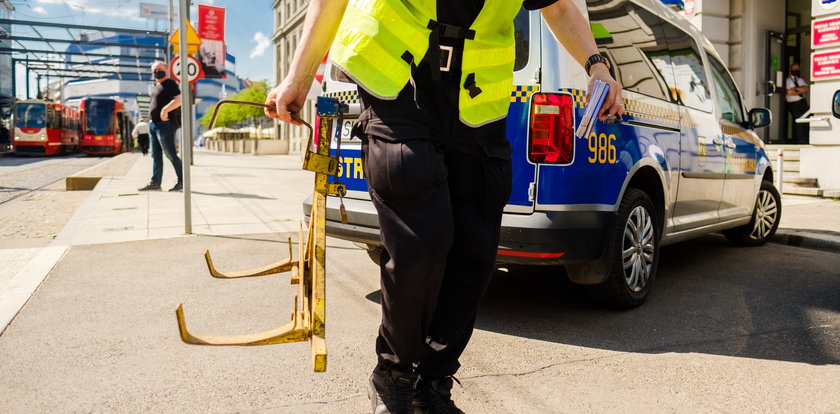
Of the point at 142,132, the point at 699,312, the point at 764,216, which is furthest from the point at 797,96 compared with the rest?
the point at 142,132

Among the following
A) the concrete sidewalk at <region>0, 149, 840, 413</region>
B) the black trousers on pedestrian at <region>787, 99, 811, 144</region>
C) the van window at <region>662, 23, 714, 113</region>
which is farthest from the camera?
the black trousers on pedestrian at <region>787, 99, 811, 144</region>

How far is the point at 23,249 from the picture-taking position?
5.63 m

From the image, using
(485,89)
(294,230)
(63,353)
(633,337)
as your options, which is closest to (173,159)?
(294,230)

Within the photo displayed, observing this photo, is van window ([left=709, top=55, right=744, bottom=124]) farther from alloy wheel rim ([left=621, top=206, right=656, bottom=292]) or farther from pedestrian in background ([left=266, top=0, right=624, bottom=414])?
pedestrian in background ([left=266, top=0, right=624, bottom=414])

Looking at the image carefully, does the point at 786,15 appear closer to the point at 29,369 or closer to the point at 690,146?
the point at 690,146

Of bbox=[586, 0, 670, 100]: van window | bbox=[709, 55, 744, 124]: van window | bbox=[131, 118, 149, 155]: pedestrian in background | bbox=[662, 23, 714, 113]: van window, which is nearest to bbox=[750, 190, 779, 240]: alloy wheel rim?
bbox=[709, 55, 744, 124]: van window

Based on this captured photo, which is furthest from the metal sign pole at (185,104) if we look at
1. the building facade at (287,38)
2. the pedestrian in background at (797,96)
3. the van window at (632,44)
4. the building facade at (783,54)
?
the building facade at (287,38)

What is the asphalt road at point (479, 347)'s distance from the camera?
2.55 metres

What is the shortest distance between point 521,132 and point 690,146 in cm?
182

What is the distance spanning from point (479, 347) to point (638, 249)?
1.26 metres

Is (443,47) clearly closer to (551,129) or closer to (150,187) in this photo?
(551,129)

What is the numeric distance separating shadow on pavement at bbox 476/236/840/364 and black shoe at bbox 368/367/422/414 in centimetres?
146

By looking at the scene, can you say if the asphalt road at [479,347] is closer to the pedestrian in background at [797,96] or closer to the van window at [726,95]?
the van window at [726,95]

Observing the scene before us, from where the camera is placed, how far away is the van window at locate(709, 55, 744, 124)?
5312 mm
